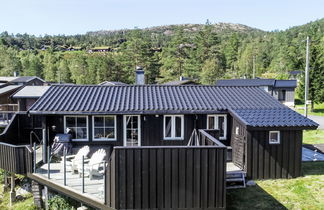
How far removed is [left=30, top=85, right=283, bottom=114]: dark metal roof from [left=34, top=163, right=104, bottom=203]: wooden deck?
252 cm

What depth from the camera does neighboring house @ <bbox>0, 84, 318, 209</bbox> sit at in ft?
21.2

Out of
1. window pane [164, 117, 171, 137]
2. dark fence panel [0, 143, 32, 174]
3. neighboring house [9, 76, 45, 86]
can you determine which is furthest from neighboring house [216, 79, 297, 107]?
neighboring house [9, 76, 45, 86]

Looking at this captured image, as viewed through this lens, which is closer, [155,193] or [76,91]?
[155,193]

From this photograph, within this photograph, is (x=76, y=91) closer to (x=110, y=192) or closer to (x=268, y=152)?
(x=110, y=192)

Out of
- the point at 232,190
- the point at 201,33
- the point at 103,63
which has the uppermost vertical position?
the point at 201,33

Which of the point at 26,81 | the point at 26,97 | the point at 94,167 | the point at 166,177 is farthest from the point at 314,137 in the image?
the point at 26,81

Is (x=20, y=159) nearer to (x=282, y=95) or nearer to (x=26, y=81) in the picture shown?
(x=282, y=95)

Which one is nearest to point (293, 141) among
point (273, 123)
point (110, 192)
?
point (273, 123)

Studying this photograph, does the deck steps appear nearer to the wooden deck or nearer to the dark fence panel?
the wooden deck

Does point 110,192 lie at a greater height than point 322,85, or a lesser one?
lesser

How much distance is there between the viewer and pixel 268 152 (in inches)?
383

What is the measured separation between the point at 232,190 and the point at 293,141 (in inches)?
114

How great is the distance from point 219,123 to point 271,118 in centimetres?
213

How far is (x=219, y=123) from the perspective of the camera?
11531 millimetres
